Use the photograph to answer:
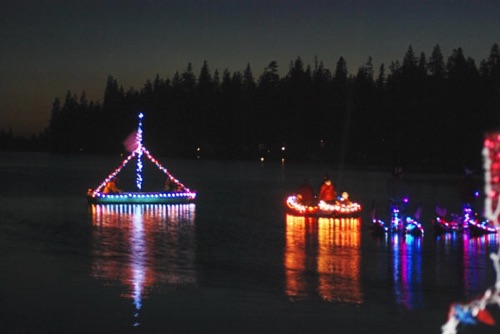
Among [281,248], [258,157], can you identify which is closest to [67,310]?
[281,248]

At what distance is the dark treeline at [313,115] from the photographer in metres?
86.0

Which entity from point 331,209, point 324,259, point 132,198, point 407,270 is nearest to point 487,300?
point 407,270

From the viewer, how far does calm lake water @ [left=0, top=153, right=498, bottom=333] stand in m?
9.37

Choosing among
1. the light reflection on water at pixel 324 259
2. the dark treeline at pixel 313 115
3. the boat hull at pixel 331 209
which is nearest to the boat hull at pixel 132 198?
the boat hull at pixel 331 209

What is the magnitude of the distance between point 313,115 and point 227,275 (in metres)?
99.9

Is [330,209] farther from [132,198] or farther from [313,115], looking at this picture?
[313,115]

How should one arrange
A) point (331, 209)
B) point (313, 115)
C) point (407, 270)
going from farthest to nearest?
1. point (313, 115)
2. point (331, 209)
3. point (407, 270)

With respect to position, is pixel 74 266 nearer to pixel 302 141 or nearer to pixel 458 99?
pixel 458 99

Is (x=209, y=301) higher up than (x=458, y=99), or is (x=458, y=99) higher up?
(x=458, y=99)

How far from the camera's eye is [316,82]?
11069cm

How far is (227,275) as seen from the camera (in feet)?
41.9

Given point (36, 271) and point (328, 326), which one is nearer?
point (328, 326)

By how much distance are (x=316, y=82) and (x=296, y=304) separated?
101172 mm

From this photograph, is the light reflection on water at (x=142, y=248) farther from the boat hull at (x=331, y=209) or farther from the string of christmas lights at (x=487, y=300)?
the string of christmas lights at (x=487, y=300)
